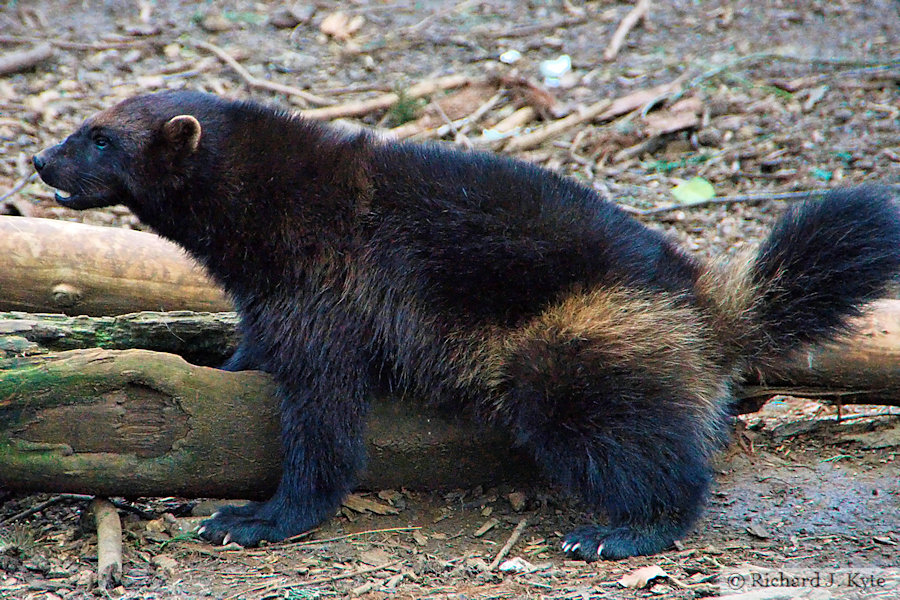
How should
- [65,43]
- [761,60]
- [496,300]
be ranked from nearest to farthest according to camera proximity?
[496,300], [65,43], [761,60]

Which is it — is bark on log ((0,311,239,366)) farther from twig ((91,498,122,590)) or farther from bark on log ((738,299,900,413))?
bark on log ((738,299,900,413))

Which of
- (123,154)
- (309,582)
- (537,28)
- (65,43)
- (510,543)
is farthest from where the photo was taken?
(537,28)

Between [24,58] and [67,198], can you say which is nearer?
[67,198]

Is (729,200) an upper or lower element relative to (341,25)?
lower

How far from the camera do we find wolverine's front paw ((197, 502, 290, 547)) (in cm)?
404

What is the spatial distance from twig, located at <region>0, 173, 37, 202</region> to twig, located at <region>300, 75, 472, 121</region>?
8.38 ft

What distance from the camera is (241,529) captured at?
4.05 m

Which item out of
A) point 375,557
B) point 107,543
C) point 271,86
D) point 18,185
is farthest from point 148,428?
point 271,86

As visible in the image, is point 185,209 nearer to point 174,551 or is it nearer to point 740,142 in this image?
point 174,551

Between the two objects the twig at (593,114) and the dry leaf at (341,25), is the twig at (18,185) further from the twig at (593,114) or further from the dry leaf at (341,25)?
the dry leaf at (341,25)

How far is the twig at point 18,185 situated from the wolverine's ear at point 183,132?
283 centimetres

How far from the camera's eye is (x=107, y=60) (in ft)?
31.8

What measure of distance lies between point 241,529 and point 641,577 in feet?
5.53

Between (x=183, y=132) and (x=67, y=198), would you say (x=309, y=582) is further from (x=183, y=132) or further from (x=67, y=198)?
(x=67, y=198)
